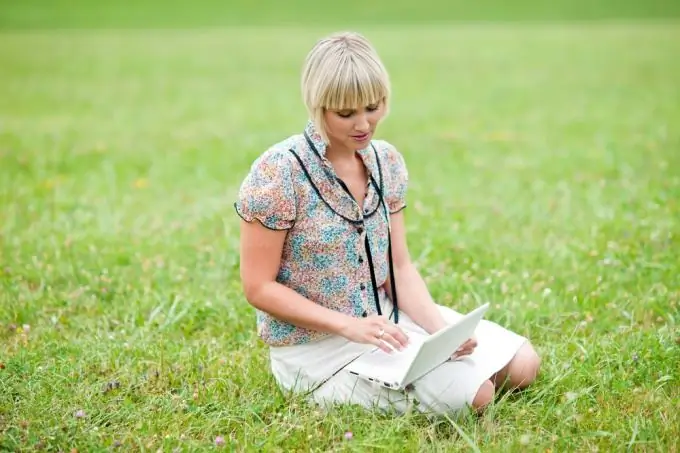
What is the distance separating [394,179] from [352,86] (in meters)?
0.59

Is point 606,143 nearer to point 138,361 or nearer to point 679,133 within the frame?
point 679,133

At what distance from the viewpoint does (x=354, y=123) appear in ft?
10.6

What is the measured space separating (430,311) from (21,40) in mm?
16093

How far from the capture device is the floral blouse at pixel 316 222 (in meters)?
3.27

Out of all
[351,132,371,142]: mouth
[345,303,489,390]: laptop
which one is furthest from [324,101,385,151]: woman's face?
[345,303,489,390]: laptop

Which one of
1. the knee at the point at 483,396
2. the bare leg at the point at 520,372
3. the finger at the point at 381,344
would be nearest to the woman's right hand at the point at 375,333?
the finger at the point at 381,344

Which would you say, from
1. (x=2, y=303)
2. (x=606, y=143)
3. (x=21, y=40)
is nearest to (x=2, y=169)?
(x=2, y=303)

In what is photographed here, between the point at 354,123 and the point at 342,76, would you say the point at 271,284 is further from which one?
the point at 342,76

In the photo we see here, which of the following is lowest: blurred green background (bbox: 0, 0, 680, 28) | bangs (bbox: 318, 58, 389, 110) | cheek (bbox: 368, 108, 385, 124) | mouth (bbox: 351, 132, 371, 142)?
mouth (bbox: 351, 132, 371, 142)

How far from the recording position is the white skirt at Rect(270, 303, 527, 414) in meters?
3.31

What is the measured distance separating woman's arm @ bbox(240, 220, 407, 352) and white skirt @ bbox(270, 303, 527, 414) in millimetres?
179

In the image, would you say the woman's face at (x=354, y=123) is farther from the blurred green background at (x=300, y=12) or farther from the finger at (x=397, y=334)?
the blurred green background at (x=300, y=12)

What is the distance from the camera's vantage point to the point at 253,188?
3273 millimetres

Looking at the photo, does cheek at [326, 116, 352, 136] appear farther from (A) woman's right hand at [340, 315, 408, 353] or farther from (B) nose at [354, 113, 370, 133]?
(A) woman's right hand at [340, 315, 408, 353]
